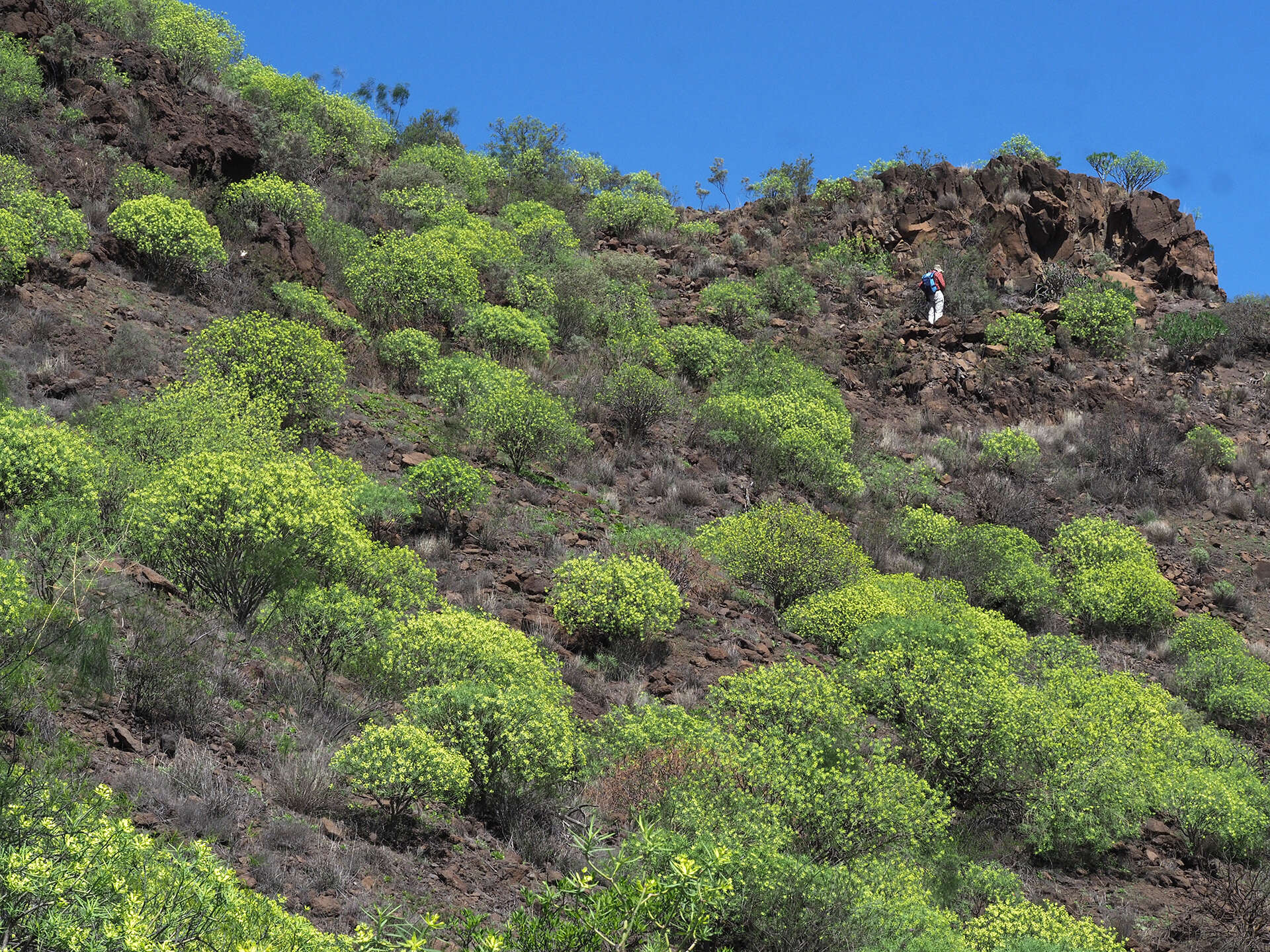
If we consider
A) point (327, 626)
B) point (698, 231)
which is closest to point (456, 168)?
point (698, 231)

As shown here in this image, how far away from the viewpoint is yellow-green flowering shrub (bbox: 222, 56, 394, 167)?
83.9 feet

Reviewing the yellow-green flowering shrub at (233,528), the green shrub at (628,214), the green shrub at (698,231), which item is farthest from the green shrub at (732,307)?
the yellow-green flowering shrub at (233,528)

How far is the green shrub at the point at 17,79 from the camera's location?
17234mm

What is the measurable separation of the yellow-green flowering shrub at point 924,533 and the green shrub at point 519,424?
605 centimetres

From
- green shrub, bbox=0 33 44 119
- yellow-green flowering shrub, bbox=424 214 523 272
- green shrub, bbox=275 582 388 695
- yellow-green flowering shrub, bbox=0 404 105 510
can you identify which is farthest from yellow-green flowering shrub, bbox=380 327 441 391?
green shrub, bbox=275 582 388 695

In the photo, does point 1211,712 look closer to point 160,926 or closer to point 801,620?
point 801,620

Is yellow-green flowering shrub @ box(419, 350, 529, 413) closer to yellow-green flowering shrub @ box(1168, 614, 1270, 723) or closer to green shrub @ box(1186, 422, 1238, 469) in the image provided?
yellow-green flowering shrub @ box(1168, 614, 1270, 723)

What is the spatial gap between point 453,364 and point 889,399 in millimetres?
11630

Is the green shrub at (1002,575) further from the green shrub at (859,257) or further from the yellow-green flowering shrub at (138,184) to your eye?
the yellow-green flowering shrub at (138,184)

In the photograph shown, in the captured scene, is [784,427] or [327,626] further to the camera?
[784,427]

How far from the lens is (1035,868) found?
8.93m

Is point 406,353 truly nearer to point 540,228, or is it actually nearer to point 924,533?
point 540,228

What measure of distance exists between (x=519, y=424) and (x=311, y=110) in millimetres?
16829

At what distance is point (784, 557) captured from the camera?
13273 millimetres
